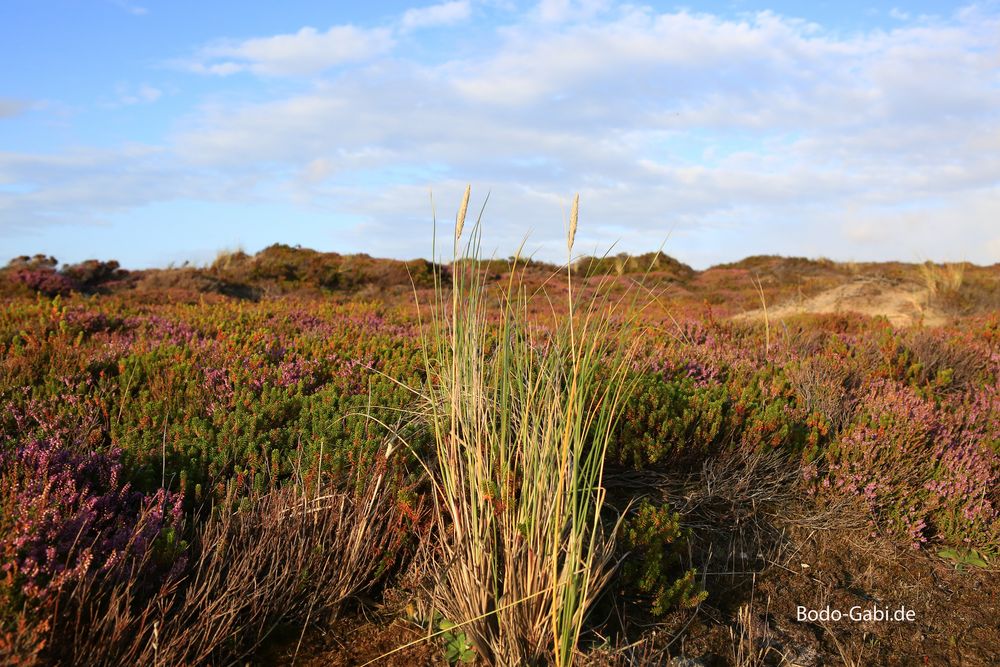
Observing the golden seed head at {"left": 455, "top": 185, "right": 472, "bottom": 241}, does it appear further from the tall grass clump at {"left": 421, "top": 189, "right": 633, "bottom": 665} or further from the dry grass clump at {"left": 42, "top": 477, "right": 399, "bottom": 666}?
the dry grass clump at {"left": 42, "top": 477, "right": 399, "bottom": 666}

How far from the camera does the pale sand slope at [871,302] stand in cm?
1394

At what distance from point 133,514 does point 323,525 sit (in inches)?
36.2

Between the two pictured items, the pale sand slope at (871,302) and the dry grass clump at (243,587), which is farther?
the pale sand slope at (871,302)

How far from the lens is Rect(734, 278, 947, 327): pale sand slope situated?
13.9m

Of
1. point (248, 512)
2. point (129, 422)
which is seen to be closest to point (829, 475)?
point (248, 512)

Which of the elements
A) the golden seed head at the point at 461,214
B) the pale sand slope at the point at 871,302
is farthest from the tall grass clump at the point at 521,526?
the pale sand slope at the point at 871,302

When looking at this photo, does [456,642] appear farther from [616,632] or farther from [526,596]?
[616,632]

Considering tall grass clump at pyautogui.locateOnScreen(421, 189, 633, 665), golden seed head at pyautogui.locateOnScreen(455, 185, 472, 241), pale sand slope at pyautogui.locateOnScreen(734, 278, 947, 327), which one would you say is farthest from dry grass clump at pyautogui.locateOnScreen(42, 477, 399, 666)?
pale sand slope at pyautogui.locateOnScreen(734, 278, 947, 327)

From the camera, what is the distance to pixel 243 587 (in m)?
2.94

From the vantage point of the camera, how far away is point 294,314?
865 cm

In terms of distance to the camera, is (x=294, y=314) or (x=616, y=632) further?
(x=294, y=314)

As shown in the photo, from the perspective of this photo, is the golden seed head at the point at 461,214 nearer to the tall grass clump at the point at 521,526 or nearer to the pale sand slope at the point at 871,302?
the tall grass clump at the point at 521,526

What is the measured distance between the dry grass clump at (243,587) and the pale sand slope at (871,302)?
11613 millimetres

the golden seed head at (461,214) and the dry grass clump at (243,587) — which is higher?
the golden seed head at (461,214)
